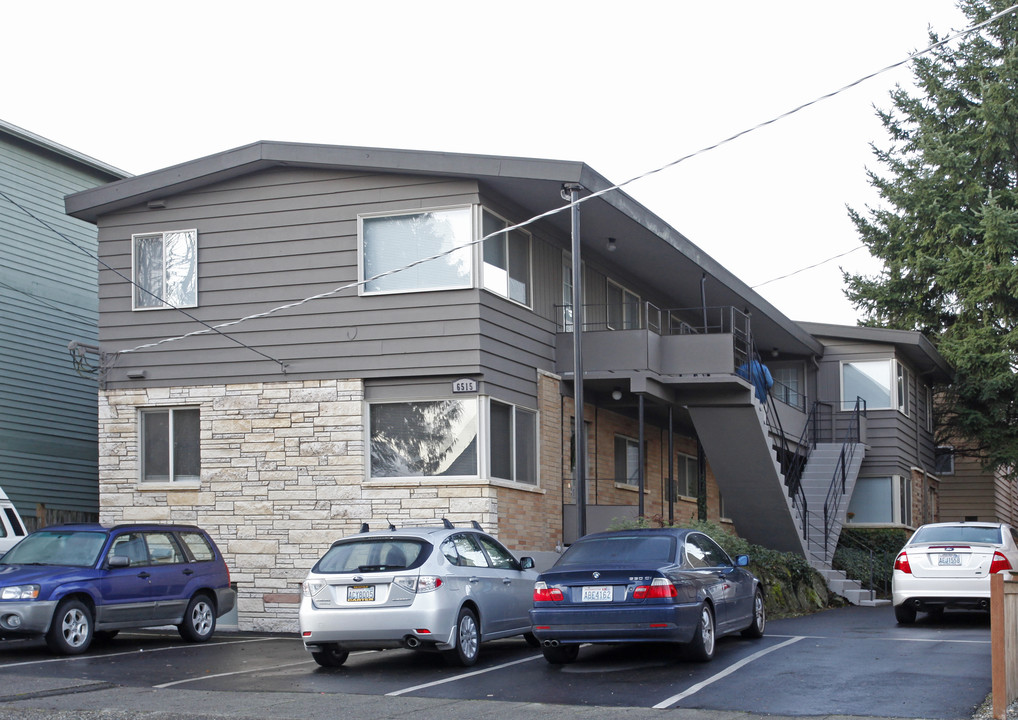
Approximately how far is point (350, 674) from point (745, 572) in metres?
4.76

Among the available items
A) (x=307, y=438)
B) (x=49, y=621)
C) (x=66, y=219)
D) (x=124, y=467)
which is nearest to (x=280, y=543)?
(x=307, y=438)

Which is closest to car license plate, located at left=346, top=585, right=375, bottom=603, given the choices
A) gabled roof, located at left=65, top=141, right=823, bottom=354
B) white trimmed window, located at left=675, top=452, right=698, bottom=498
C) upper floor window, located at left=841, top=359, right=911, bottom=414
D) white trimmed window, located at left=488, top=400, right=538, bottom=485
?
white trimmed window, located at left=488, top=400, right=538, bottom=485

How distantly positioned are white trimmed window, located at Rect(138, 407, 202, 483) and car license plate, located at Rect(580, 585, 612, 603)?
9.17m

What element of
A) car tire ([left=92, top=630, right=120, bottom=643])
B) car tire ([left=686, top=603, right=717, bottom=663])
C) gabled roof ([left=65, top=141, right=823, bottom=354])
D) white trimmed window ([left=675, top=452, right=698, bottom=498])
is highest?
gabled roof ([left=65, top=141, right=823, bottom=354])

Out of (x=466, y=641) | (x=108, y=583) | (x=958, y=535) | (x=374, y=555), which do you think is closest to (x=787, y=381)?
(x=958, y=535)

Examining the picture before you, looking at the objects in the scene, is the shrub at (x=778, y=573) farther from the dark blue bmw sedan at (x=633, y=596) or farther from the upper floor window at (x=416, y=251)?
the dark blue bmw sedan at (x=633, y=596)

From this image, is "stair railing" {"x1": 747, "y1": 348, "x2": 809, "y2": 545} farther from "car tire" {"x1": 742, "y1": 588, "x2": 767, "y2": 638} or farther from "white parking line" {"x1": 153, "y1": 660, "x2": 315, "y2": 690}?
"white parking line" {"x1": 153, "y1": 660, "x2": 315, "y2": 690}

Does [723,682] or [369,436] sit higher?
[369,436]

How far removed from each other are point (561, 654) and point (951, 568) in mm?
6440

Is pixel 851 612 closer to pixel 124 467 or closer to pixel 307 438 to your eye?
pixel 307 438

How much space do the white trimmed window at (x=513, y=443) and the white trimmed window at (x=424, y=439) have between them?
376mm

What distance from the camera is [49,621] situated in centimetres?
1362

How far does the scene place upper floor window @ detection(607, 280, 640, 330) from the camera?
23422 millimetres

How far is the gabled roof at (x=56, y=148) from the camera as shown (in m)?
23.3
